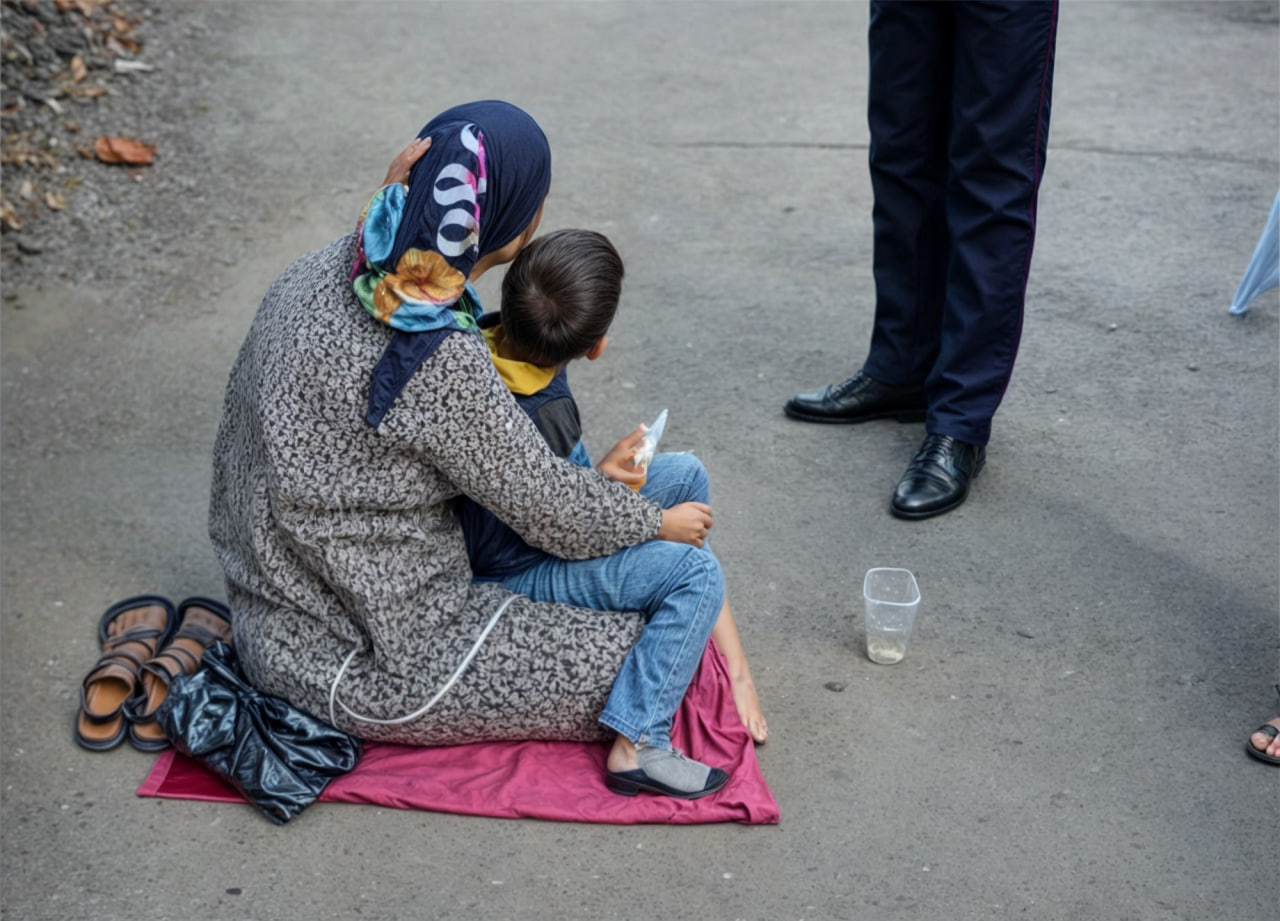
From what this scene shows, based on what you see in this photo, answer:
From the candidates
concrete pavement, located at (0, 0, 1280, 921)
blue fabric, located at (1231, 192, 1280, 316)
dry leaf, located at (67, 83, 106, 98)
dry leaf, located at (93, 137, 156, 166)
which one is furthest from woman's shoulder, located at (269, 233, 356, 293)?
dry leaf, located at (67, 83, 106, 98)

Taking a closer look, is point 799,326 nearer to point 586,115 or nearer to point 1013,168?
point 1013,168

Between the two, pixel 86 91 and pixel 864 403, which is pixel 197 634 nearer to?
pixel 864 403

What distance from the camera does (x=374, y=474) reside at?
2541mm

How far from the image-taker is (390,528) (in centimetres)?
263

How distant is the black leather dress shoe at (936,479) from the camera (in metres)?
3.62

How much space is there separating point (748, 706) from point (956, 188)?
1.52 meters

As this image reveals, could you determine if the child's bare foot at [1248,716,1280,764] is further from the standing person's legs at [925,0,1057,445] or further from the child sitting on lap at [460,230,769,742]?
the standing person's legs at [925,0,1057,445]

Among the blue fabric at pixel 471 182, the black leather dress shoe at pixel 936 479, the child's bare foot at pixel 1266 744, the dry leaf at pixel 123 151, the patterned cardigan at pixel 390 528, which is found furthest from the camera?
the dry leaf at pixel 123 151

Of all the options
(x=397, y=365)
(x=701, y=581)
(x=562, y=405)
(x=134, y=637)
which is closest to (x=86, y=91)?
(x=134, y=637)

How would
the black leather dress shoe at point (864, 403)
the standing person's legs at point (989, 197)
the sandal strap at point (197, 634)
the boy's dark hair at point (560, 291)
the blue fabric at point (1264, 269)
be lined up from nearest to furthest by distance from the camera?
the boy's dark hair at point (560, 291) → the sandal strap at point (197, 634) → the standing person's legs at point (989, 197) → the black leather dress shoe at point (864, 403) → the blue fabric at point (1264, 269)

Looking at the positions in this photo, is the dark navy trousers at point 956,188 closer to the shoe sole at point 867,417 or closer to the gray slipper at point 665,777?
the shoe sole at point 867,417

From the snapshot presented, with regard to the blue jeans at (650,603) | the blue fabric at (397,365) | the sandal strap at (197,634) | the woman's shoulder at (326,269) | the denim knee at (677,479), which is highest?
the woman's shoulder at (326,269)

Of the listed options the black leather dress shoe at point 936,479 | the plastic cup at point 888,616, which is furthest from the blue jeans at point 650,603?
the black leather dress shoe at point 936,479

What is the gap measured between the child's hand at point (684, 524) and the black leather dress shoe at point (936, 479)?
0.94 metres
